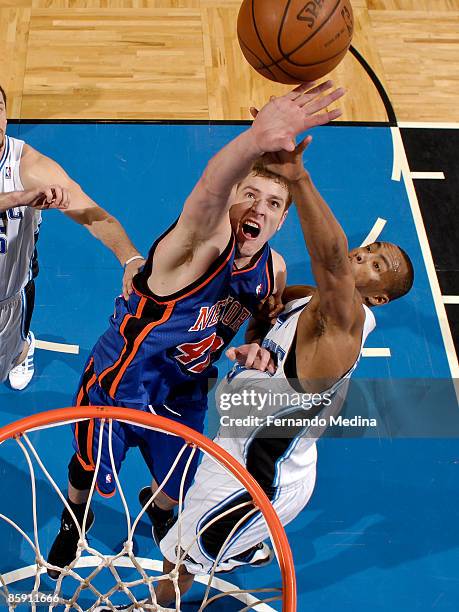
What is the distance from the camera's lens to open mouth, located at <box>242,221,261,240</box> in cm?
392

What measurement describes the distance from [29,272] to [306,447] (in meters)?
1.58

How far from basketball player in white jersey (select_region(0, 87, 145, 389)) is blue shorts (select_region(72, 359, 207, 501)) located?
521 mm

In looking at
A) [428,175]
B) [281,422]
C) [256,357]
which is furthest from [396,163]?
[281,422]

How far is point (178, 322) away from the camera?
3.57 m

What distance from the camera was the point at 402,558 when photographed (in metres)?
4.19

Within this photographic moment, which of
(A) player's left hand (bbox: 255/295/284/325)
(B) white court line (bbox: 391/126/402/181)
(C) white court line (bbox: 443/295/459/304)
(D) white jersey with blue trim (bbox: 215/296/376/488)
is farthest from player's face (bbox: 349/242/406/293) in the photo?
(B) white court line (bbox: 391/126/402/181)

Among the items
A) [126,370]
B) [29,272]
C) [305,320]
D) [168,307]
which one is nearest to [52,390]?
[29,272]

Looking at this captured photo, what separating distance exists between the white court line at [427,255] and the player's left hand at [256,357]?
1.63 m

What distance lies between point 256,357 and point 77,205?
1146 millimetres

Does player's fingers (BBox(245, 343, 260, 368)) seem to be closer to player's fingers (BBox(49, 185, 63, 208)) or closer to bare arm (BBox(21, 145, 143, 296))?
bare arm (BBox(21, 145, 143, 296))

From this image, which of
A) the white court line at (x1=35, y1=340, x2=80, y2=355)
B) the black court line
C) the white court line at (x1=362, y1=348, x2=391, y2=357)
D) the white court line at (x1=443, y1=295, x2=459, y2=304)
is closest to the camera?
the white court line at (x1=35, y1=340, x2=80, y2=355)

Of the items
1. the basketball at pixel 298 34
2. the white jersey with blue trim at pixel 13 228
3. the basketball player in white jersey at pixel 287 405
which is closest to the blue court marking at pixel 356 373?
the basketball player in white jersey at pixel 287 405

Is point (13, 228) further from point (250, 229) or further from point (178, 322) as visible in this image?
point (250, 229)

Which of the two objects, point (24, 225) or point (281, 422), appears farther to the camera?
point (24, 225)
